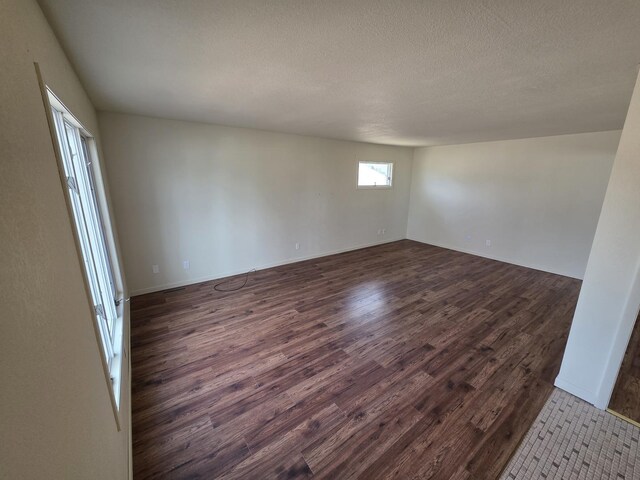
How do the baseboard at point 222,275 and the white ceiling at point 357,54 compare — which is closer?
the white ceiling at point 357,54

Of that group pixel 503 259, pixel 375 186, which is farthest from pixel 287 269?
pixel 503 259

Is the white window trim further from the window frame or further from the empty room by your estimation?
the window frame

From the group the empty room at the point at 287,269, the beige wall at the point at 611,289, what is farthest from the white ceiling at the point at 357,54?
the beige wall at the point at 611,289

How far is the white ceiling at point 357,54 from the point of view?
108 centimetres

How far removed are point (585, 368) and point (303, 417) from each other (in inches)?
84.3

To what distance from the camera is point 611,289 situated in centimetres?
177

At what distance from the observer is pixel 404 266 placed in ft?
15.5

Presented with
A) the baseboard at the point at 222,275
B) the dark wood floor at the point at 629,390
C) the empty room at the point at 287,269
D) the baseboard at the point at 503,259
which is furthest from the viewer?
the baseboard at the point at 503,259

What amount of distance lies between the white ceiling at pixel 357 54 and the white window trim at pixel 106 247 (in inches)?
14.0

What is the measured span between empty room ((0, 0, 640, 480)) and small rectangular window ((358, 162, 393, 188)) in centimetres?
167

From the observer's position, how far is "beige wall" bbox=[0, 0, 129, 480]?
478 millimetres

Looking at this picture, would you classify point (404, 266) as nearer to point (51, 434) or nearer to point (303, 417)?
point (303, 417)

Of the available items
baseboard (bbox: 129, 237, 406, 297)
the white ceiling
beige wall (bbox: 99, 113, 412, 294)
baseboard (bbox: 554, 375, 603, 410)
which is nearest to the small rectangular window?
beige wall (bbox: 99, 113, 412, 294)

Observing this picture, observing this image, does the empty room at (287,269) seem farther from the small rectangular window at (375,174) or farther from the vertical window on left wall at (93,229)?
the small rectangular window at (375,174)
